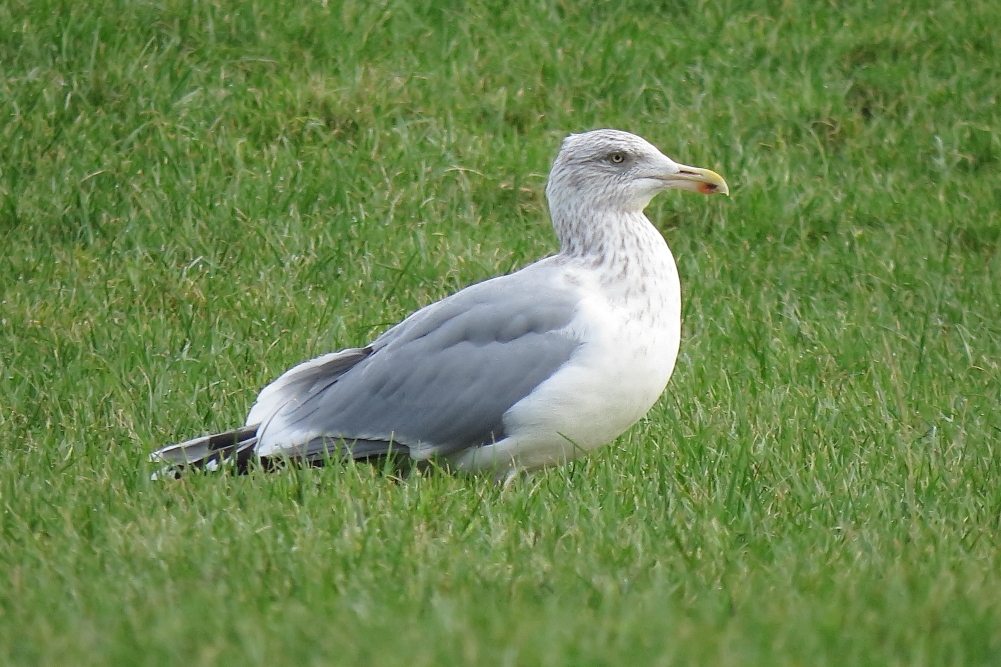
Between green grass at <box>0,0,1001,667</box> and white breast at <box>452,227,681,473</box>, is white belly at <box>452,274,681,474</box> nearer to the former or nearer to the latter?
white breast at <box>452,227,681,473</box>

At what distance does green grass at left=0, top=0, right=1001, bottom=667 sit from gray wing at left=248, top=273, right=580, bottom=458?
0.31 meters

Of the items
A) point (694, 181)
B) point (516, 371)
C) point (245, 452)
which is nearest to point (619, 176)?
point (694, 181)

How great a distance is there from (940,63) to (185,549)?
6973 mm

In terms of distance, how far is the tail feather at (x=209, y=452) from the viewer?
14.9 ft

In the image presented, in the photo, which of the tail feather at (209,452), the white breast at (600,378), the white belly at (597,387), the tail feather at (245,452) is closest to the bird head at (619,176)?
the white breast at (600,378)

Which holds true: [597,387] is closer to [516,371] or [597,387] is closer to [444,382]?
[516,371]

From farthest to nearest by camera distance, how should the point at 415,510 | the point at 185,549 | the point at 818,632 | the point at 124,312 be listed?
the point at 124,312, the point at 415,510, the point at 185,549, the point at 818,632

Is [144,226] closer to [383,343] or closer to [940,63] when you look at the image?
[383,343]

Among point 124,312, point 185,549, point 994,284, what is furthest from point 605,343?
point 994,284

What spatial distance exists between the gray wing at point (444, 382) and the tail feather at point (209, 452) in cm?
7

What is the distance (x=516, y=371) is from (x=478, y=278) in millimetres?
2292

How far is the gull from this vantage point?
4.50 m

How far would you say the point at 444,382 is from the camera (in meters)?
4.71

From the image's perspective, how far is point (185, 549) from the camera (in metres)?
3.66
